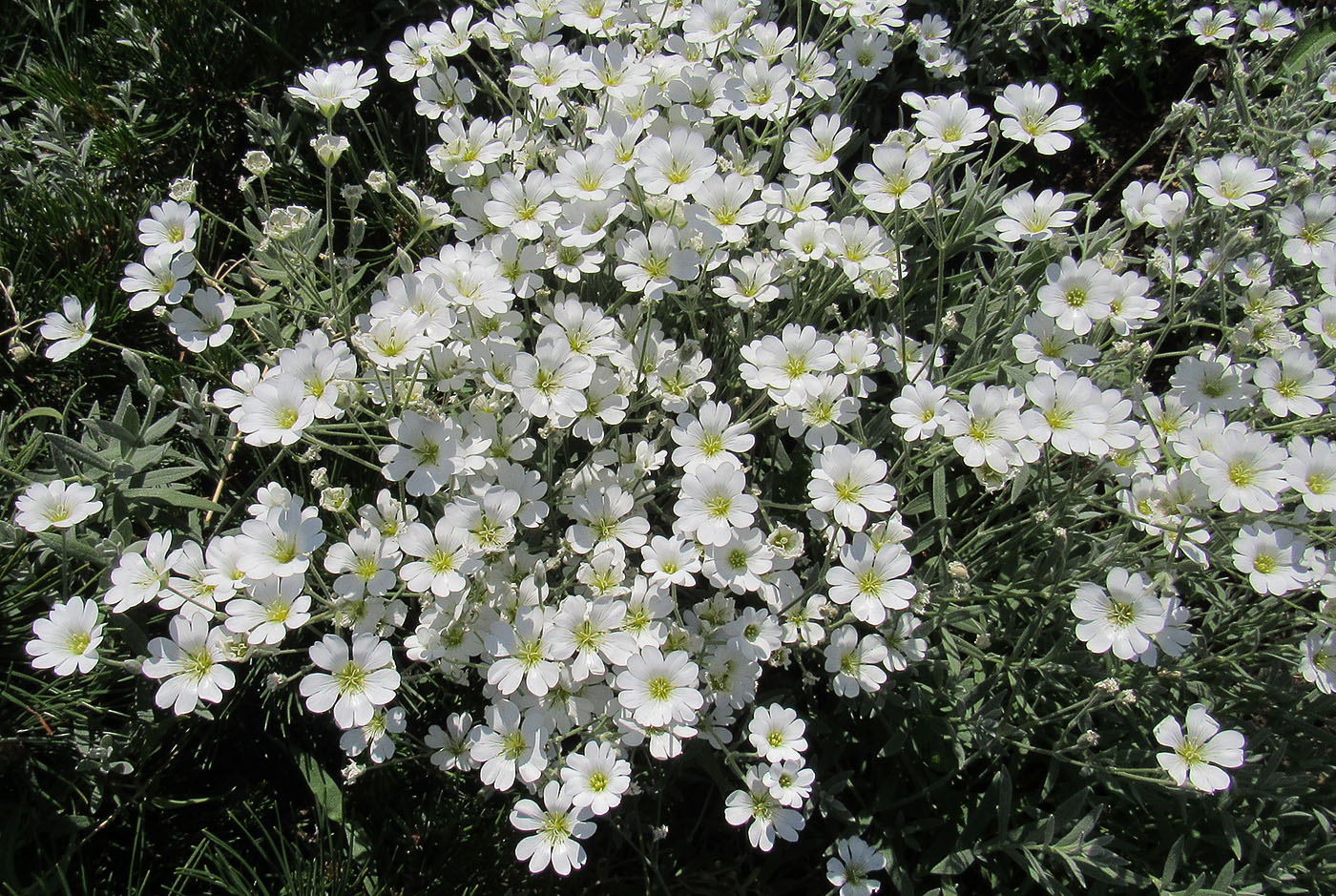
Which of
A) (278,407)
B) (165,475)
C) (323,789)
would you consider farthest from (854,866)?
(165,475)

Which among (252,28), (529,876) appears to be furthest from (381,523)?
(252,28)

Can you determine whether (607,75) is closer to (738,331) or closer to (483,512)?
(738,331)

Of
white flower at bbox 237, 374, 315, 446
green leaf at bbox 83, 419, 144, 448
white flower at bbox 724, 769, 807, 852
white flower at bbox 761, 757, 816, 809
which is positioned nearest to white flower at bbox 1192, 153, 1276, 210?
white flower at bbox 761, 757, 816, 809

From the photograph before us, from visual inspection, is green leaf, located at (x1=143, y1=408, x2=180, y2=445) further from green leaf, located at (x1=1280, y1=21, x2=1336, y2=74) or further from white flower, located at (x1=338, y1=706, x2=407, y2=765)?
green leaf, located at (x1=1280, y1=21, x2=1336, y2=74)

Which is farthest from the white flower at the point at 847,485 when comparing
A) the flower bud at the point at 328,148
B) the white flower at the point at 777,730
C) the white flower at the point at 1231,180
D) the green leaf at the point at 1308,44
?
the green leaf at the point at 1308,44

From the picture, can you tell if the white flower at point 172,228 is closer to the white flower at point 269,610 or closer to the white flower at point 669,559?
the white flower at point 269,610
